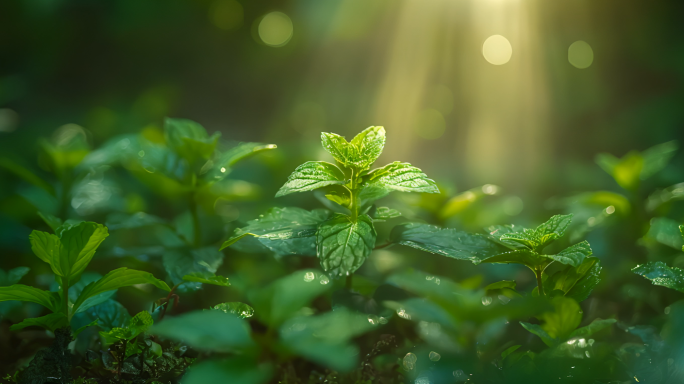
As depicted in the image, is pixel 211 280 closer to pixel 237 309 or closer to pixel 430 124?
pixel 237 309

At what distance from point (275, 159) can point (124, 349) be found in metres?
0.75

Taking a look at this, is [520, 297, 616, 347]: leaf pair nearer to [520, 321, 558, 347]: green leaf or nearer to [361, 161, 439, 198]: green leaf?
[520, 321, 558, 347]: green leaf

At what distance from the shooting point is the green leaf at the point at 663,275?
0.60 meters

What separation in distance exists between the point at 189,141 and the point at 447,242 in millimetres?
553

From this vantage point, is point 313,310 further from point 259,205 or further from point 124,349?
point 259,205

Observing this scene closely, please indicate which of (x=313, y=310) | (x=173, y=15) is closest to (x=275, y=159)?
(x=313, y=310)

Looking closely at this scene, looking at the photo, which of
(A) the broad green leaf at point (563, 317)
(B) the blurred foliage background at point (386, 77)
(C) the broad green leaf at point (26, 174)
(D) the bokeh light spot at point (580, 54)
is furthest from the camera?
(D) the bokeh light spot at point (580, 54)

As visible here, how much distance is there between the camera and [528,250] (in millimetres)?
624

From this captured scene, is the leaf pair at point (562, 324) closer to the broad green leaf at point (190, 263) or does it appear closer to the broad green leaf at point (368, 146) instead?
the broad green leaf at point (368, 146)

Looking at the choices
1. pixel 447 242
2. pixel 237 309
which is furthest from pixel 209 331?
pixel 447 242

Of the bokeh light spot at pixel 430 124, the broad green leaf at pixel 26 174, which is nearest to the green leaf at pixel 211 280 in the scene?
the broad green leaf at pixel 26 174

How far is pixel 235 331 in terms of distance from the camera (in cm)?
46

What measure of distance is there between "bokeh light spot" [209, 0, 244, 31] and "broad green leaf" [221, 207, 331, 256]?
145 cm

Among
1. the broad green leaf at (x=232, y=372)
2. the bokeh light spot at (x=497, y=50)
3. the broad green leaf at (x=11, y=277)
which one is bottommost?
the broad green leaf at (x=11, y=277)
